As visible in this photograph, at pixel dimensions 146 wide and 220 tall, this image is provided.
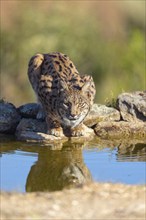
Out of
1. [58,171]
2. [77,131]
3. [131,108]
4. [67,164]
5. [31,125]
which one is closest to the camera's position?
[58,171]

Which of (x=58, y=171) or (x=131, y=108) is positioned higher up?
(x=131, y=108)

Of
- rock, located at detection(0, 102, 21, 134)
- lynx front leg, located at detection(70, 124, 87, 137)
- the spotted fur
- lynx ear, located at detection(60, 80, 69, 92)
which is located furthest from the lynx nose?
rock, located at detection(0, 102, 21, 134)

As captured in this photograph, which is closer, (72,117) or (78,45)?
(72,117)

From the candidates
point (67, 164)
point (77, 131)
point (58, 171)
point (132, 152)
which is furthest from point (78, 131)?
point (58, 171)

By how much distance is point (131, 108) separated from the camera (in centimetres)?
1297

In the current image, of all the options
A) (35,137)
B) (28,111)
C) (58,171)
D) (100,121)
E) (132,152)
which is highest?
(28,111)

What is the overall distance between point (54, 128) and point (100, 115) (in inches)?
36.0

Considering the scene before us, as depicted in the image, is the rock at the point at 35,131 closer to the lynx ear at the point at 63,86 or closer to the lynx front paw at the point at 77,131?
the lynx front paw at the point at 77,131

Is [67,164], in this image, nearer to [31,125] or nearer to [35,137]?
[35,137]

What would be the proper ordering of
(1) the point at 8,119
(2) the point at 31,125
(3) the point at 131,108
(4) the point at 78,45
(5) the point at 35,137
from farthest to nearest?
1. (4) the point at 78,45
2. (3) the point at 131,108
3. (1) the point at 8,119
4. (2) the point at 31,125
5. (5) the point at 35,137

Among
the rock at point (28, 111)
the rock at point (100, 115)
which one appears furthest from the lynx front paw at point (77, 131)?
the rock at point (28, 111)

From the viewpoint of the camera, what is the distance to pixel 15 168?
35.1 ft

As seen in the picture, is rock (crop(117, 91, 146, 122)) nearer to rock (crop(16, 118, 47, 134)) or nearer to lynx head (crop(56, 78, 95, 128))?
lynx head (crop(56, 78, 95, 128))

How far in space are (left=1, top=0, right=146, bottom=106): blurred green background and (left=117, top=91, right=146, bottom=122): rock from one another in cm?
949
